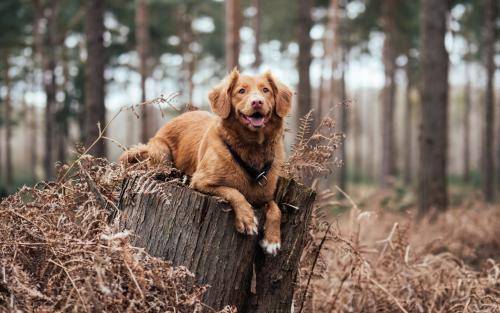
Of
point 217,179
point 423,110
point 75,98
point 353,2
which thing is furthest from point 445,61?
point 75,98

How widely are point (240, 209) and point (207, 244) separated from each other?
349 millimetres

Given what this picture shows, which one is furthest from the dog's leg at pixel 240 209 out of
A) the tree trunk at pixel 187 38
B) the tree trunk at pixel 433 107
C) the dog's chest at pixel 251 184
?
the tree trunk at pixel 187 38

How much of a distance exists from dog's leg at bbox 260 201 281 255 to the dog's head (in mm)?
712

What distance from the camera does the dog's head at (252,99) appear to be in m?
4.08

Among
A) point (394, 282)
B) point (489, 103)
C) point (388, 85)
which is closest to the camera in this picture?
point (394, 282)

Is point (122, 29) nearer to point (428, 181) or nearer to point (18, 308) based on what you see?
point (428, 181)

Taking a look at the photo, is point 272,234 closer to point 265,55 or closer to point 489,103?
point 489,103

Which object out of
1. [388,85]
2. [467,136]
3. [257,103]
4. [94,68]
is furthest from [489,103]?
[467,136]

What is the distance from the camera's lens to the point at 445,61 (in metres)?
11.2

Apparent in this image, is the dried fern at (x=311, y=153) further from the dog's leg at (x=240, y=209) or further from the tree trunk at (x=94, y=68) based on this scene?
the tree trunk at (x=94, y=68)

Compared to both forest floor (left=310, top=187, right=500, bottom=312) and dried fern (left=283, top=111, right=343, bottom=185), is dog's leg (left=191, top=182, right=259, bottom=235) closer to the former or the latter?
dried fern (left=283, top=111, right=343, bottom=185)

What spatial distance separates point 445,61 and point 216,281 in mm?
9299

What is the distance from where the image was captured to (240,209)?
3740mm

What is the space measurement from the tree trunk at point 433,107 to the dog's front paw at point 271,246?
800 centimetres
